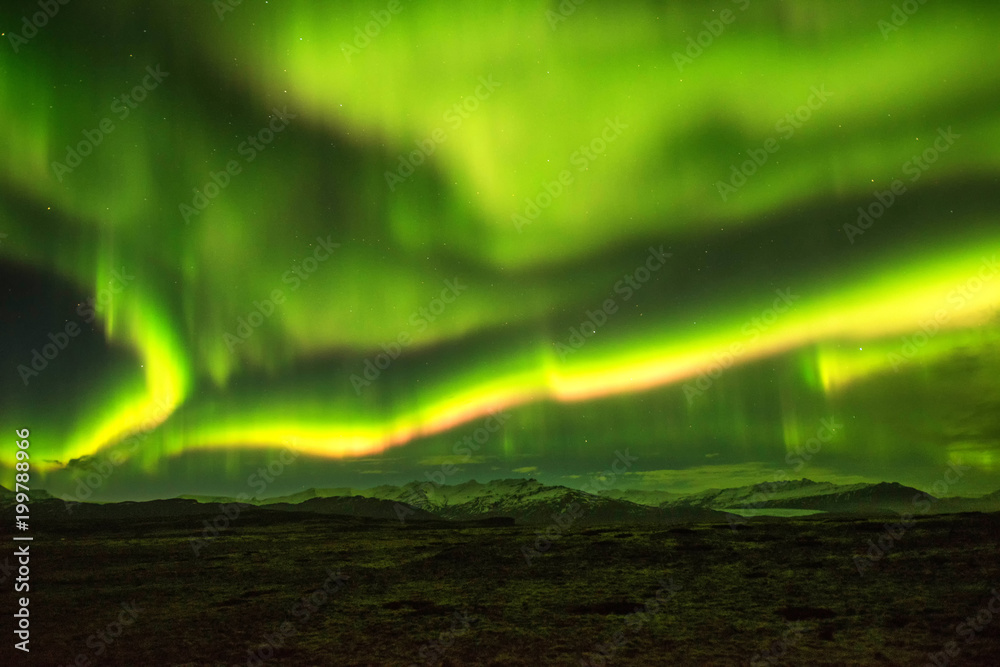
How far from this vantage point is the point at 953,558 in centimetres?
2516

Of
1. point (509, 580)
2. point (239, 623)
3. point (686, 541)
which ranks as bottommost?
point (686, 541)

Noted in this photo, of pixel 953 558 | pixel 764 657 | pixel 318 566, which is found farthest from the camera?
pixel 318 566

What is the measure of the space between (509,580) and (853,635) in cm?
1398

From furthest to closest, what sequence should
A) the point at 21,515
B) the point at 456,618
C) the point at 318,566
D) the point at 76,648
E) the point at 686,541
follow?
the point at 686,541 < the point at 318,566 < the point at 21,515 < the point at 456,618 < the point at 76,648

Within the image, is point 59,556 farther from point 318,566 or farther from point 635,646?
point 635,646

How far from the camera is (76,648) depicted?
16453 mm

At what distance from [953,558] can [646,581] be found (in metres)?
14.0

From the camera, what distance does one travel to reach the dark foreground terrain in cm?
1459

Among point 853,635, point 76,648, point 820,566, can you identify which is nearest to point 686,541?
point 820,566

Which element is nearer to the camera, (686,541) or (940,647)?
(940,647)

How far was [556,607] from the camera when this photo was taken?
19.6 meters

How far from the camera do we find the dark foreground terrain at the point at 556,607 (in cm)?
1459

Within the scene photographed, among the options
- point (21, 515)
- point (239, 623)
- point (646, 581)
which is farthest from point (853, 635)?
point (21, 515)

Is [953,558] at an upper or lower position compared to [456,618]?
lower
